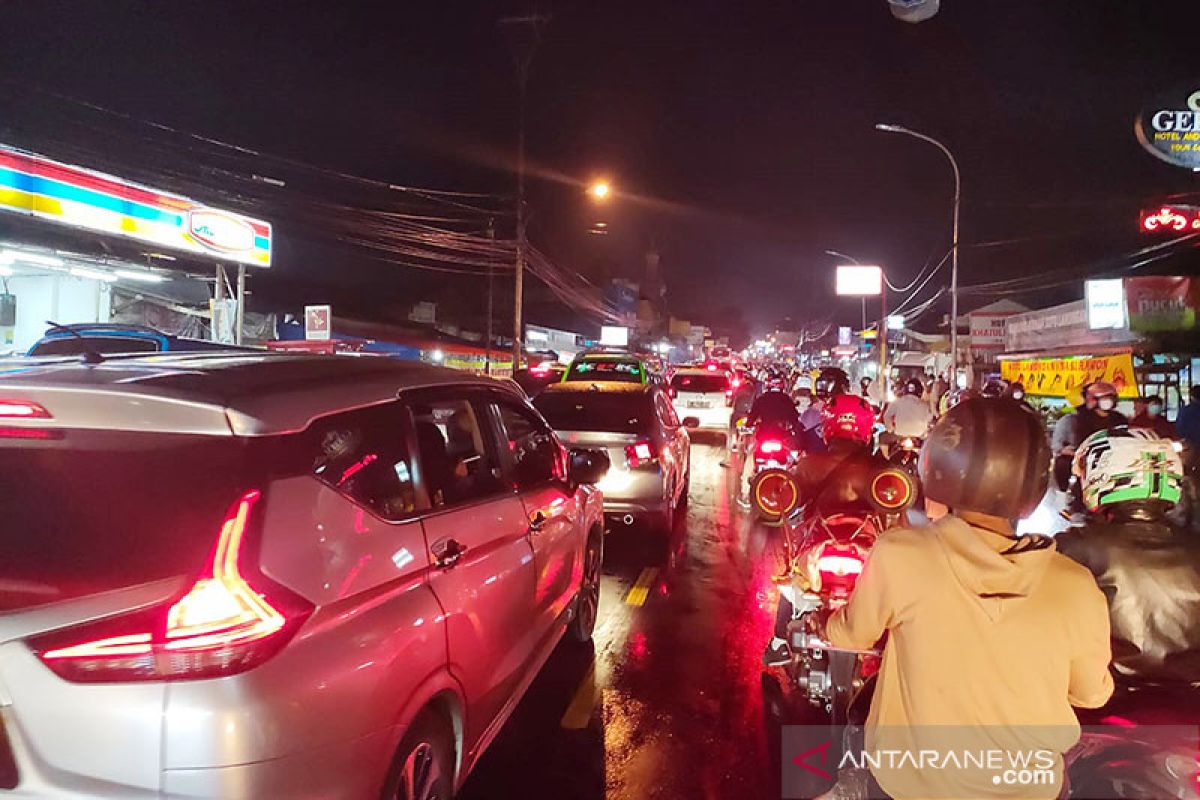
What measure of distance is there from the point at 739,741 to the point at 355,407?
9.61 feet

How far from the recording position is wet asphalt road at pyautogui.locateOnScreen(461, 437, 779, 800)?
162 inches

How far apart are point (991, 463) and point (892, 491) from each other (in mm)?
2310

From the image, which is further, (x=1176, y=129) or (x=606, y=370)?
(x=606, y=370)

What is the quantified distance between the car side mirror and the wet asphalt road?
1292 millimetres

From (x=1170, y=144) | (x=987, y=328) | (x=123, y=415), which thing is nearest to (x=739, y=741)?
(x=123, y=415)

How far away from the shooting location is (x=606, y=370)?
18.4 m

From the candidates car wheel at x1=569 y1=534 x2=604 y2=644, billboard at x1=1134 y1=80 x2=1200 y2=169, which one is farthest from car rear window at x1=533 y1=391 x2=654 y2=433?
billboard at x1=1134 y1=80 x2=1200 y2=169

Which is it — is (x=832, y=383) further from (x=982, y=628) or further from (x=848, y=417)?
(x=982, y=628)

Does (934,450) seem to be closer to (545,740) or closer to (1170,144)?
(545,740)

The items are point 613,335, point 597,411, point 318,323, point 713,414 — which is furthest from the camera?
point 613,335

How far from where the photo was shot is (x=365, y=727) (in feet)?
8.30

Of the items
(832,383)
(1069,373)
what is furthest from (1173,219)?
(832,383)

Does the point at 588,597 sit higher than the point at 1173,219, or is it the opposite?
the point at 1173,219

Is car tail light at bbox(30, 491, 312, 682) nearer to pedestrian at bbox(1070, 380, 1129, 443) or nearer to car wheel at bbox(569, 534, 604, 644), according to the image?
car wheel at bbox(569, 534, 604, 644)
